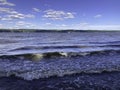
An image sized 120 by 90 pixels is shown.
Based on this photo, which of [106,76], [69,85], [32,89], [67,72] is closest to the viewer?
[32,89]

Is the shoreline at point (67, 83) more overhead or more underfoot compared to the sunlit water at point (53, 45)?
more overhead

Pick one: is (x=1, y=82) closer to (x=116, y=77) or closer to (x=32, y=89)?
(x=32, y=89)

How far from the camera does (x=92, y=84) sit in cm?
1308

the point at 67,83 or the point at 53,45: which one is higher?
the point at 67,83

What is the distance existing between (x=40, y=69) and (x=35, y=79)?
→ 9.84ft

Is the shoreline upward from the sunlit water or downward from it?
upward

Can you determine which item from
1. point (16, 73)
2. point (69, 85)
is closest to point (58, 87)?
point (69, 85)

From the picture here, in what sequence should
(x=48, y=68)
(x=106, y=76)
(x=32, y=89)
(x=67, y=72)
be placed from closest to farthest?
(x=32, y=89) → (x=106, y=76) → (x=67, y=72) → (x=48, y=68)

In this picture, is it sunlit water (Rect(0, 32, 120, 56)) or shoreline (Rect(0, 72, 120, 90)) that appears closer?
shoreline (Rect(0, 72, 120, 90))

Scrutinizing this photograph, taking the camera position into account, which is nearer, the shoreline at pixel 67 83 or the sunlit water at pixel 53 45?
the shoreline at pixel 67 83

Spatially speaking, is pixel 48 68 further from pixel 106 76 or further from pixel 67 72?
pixel 106 76

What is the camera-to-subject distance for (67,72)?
643 inches

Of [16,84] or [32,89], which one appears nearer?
[32,89]

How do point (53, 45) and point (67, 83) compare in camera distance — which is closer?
point (67, 83)
